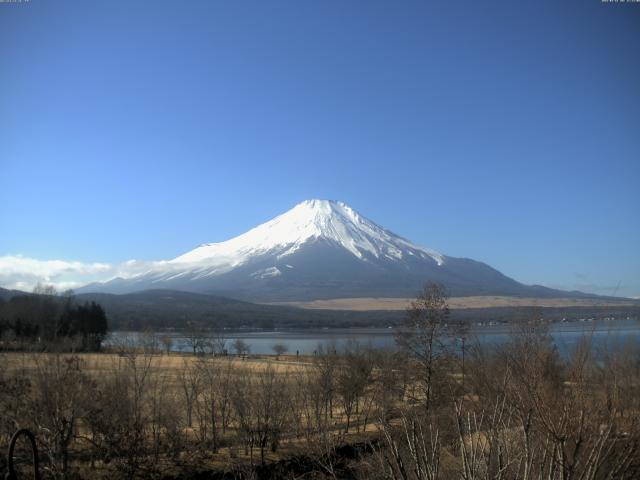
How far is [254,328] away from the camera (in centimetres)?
16188

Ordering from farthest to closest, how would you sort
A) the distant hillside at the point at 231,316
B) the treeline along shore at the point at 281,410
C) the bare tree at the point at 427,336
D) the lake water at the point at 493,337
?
the distant hillside at the point at 231,316, the bare tree at the point at 427,336, the treeline along shore at the point at 281,410, the lake water at the point at 493,337

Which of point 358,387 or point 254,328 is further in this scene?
point 254,328

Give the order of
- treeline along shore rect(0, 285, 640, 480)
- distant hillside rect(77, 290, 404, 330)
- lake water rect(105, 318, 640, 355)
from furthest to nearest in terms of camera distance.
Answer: distant hillside rect(77, 290, 404, 330), treeline along shore rect(0, 285, 640, 480), lake water rect(105, 318, 640, 355)

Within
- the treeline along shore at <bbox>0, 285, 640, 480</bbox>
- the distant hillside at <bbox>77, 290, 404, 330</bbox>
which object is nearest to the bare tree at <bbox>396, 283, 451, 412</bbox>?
the treeline along shore at <bbox>0, 285, 640, 480</bbox>

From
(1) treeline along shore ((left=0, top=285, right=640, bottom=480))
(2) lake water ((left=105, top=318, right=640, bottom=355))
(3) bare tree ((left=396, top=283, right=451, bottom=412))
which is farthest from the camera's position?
(3) bare tree ((left=396, top=283, right=451, bottom=412))

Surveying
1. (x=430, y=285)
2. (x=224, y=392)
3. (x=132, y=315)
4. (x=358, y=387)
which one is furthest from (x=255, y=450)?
(x=132, y=315)

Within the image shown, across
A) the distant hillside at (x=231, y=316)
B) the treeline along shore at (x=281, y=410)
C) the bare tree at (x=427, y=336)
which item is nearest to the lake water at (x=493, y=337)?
the treeline along shore at (x=281, y=410)

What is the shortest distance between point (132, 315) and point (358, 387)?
129 m

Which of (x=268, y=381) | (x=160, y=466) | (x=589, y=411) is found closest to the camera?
(x=589, y=411)

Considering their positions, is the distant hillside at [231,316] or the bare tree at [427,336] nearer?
the bare tree at [427,336]

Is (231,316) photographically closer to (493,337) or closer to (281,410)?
(493,337)

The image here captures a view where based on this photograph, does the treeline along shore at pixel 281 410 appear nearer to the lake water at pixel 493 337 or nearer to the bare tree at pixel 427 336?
the bare tree at pixel 427 336

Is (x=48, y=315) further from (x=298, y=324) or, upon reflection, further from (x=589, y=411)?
(x=298, y=324)

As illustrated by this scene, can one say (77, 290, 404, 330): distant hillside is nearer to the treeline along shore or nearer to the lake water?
the lake water
